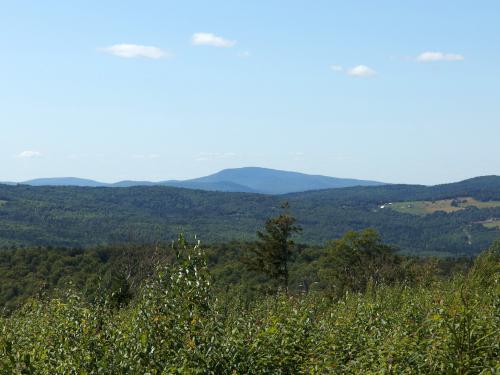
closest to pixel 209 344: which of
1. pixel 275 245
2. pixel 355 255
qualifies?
pixel 275 245

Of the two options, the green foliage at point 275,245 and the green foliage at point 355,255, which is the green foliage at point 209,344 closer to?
the green foliage at point 275,245

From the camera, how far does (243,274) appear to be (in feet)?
362

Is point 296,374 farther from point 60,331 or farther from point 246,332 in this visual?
point 60,331

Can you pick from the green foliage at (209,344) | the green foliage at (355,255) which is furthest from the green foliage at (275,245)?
the green foliage at (209,344)

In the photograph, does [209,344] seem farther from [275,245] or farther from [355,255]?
[355,255]

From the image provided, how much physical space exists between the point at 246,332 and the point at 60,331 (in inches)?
171

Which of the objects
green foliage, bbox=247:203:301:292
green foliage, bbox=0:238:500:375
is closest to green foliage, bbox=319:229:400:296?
green foliage, bbox=247:203:301:292

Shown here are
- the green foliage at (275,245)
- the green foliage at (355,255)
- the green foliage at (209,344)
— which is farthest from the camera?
the green foliage at (355,255)

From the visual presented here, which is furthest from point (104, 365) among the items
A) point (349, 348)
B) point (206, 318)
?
point (349, 348)

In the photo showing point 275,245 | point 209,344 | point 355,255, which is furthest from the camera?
point 355,255

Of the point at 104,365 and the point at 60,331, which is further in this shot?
the point at 60,331

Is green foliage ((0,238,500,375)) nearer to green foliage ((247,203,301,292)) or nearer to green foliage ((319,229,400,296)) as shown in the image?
green foliage ((247,203,301,292))

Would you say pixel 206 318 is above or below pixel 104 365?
above

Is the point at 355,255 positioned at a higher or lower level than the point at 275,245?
lower
